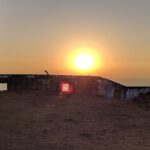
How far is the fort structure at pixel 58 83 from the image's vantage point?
30578 millimetres

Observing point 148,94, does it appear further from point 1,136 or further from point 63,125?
point 1,136

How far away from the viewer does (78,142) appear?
754 inches

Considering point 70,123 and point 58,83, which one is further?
point 58,83

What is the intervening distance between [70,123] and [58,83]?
8413 millimetres

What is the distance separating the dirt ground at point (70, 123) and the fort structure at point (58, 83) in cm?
97

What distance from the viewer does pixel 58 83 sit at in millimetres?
31344

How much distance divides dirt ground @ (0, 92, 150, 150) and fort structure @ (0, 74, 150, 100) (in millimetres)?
974

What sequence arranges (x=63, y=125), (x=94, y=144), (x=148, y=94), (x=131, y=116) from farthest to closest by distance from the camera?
1. (x=148, y=94)
2. (x=131, y=116)
3. (x=63, y=125)
4. (x=94, y=144)

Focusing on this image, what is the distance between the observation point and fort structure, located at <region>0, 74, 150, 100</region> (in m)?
30.6

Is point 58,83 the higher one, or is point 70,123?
point 58,83

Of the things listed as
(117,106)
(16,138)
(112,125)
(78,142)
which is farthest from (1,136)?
(117,106)

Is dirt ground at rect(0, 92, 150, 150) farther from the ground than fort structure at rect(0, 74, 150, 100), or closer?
closer

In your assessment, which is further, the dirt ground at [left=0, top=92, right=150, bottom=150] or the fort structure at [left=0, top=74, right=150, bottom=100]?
the fort structure at [left=0, top=74, right=150, bottom=100]

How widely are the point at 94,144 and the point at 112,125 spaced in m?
4.39
